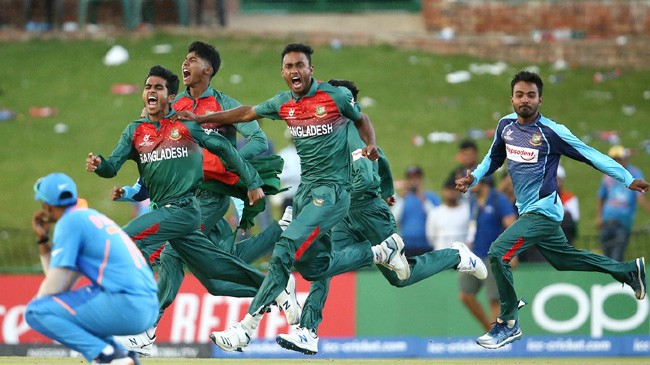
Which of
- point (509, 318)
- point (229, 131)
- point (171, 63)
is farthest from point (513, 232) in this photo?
point (171, 63)

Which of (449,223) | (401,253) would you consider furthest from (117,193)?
(449,223)

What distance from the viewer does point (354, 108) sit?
13.4 metres

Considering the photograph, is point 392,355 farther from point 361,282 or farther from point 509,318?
point 509,318

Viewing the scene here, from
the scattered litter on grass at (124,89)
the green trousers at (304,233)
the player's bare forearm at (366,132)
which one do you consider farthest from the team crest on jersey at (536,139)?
the scattered litter on grass at (124,89)

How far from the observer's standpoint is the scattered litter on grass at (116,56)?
31125 millimetres

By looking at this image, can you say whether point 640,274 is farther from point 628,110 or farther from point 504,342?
point 628,110

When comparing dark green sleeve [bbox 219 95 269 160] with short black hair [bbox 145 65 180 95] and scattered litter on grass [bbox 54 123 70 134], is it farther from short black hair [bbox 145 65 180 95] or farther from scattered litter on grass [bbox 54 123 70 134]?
scattered litter on grass [bbox 54 123 70 134]

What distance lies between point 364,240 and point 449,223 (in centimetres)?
517

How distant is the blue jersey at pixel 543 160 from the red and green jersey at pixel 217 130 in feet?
8.60

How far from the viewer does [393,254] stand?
568 inches

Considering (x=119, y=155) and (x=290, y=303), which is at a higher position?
(x=119, y=155)

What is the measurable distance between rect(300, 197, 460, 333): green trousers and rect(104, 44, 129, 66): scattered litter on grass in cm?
1730

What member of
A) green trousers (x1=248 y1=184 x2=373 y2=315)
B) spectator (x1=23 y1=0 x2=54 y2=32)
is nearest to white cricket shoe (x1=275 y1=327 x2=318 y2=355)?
green trousers (x1=248 y1=184 x2=373 y2=315)

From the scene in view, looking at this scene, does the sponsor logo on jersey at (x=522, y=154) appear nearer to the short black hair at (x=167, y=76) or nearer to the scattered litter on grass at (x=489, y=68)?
the short black hair at (x=167, y=76)
